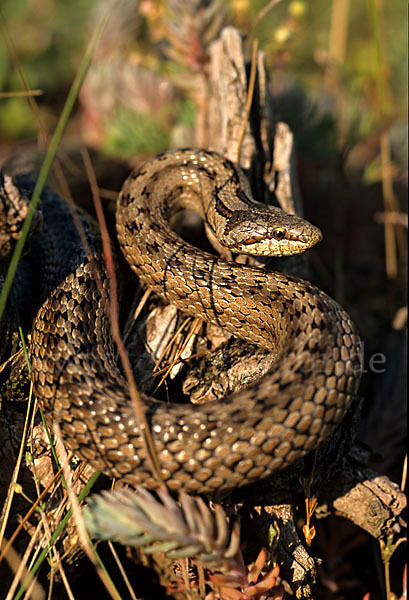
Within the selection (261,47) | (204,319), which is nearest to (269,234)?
(204,319)

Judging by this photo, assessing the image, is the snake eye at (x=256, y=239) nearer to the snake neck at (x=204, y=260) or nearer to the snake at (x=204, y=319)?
the snake at (x=204, y=319)

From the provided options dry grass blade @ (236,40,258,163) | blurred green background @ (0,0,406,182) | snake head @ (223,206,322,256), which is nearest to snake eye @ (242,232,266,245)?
snake head @ (223,206,322,256)

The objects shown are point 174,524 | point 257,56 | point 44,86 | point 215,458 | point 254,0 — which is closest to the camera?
point 174,524

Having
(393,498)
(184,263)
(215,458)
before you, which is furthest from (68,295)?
(393,498)

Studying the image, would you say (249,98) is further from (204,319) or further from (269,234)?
(204,319)

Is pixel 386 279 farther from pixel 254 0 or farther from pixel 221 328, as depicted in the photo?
pixel 254 0

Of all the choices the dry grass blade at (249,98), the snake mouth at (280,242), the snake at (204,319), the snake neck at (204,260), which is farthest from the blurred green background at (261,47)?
the snake mouth at (280,242)

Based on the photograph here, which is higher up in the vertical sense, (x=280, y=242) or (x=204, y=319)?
(x=280, y=242)
